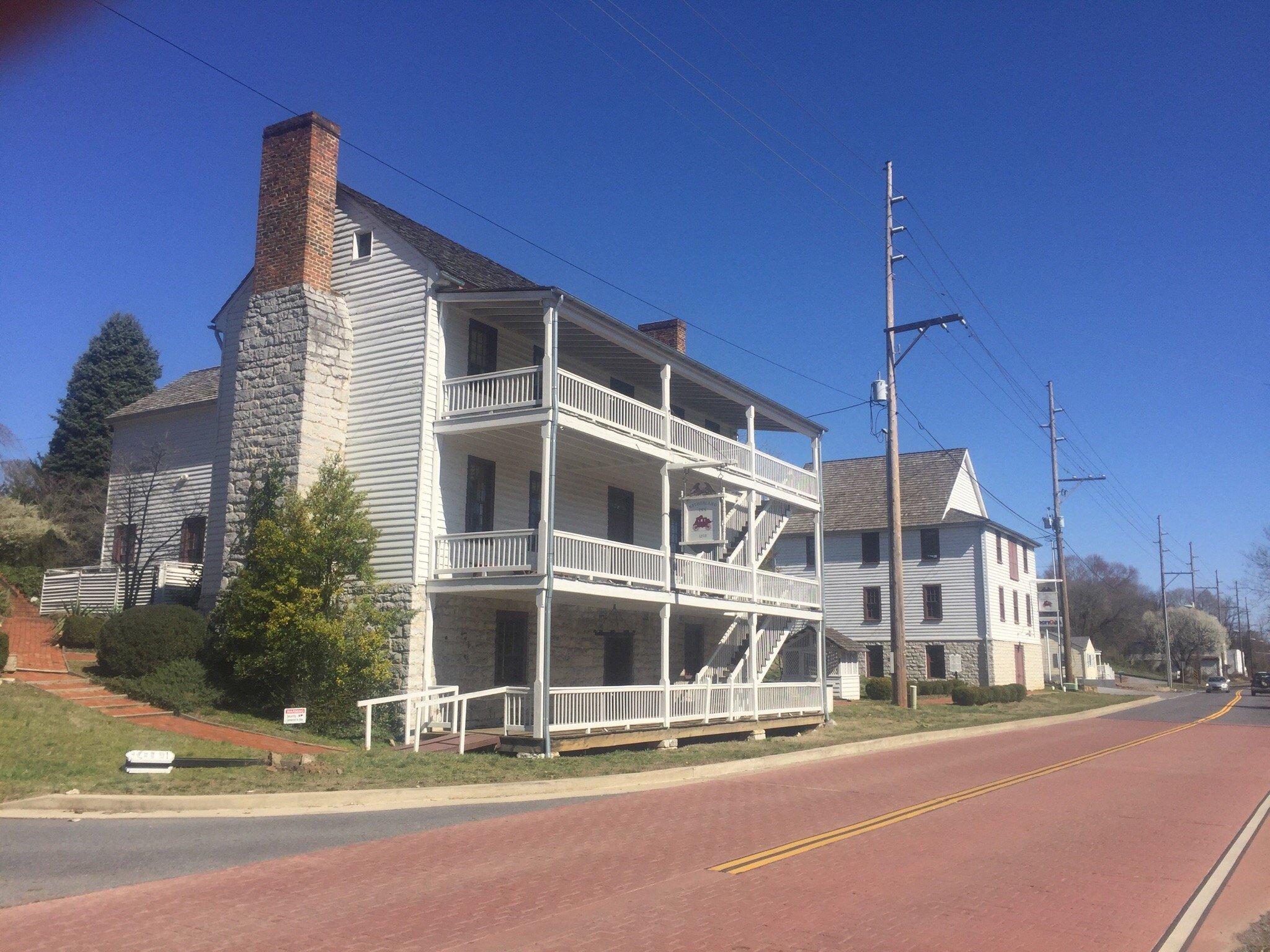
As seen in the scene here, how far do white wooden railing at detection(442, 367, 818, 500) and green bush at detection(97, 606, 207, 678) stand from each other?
638cm

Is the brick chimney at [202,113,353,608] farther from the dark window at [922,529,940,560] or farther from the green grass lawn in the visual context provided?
the dark window at [922,529,940,560]

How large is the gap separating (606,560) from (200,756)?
8.63 m

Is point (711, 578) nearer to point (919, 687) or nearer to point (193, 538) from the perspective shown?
point (193, 538)

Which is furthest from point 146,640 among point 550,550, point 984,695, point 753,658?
point 984,695

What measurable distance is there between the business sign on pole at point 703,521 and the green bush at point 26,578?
17303 millimetres

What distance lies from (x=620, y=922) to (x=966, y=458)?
157 feet

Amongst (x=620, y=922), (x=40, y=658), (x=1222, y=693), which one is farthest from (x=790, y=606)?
(x=1222, y=693)

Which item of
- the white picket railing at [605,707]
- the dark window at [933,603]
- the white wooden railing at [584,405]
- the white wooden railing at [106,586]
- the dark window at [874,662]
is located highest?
the white wooden railing at [584,405]

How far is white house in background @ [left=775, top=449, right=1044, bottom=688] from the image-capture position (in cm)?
4694

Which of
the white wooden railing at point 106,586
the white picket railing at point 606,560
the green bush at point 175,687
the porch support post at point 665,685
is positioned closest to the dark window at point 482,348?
the white picket railing at point 606,560

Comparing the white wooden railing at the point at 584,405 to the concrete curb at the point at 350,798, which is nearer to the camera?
the concrete curb at the point at 350,798

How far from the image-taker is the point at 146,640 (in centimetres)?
1841

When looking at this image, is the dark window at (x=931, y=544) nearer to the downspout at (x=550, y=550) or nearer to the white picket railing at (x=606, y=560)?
the white picket railing at (x=606, y=560)

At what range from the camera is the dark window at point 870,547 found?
49781mm
